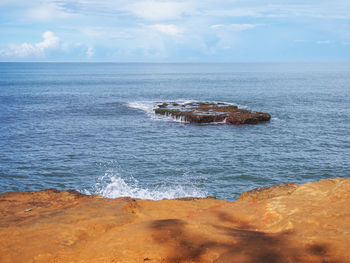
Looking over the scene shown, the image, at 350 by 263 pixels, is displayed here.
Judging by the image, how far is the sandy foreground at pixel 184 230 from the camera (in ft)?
25.8

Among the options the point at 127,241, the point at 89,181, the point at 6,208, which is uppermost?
the point at 127,241

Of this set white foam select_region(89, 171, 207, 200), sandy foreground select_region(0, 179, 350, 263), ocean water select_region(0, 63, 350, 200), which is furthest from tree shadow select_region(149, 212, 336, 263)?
ocean water select_region(0, 63, 350, 200)

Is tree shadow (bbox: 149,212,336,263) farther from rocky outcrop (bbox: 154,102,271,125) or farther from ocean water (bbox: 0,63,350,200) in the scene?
rocky outcrop (bbox: 154,102,271,125)

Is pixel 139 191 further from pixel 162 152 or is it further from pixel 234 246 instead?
pixel 234 246

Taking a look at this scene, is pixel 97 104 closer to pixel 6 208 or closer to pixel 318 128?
pixel 318 128

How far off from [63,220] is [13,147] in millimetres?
26568

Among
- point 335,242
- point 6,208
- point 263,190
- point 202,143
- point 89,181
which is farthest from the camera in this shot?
point 202,143

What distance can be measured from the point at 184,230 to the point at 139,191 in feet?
45.8

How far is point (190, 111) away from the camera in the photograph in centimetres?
4950

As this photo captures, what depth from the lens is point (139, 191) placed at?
22.6 m

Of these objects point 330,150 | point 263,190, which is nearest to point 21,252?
point 263,190

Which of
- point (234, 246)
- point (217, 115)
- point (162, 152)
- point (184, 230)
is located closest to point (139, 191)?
point (162, 152)

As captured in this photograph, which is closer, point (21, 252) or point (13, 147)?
point (21, 252)

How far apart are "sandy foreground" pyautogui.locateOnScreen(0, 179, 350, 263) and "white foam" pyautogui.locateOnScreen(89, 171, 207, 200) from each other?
8382 millimetres
